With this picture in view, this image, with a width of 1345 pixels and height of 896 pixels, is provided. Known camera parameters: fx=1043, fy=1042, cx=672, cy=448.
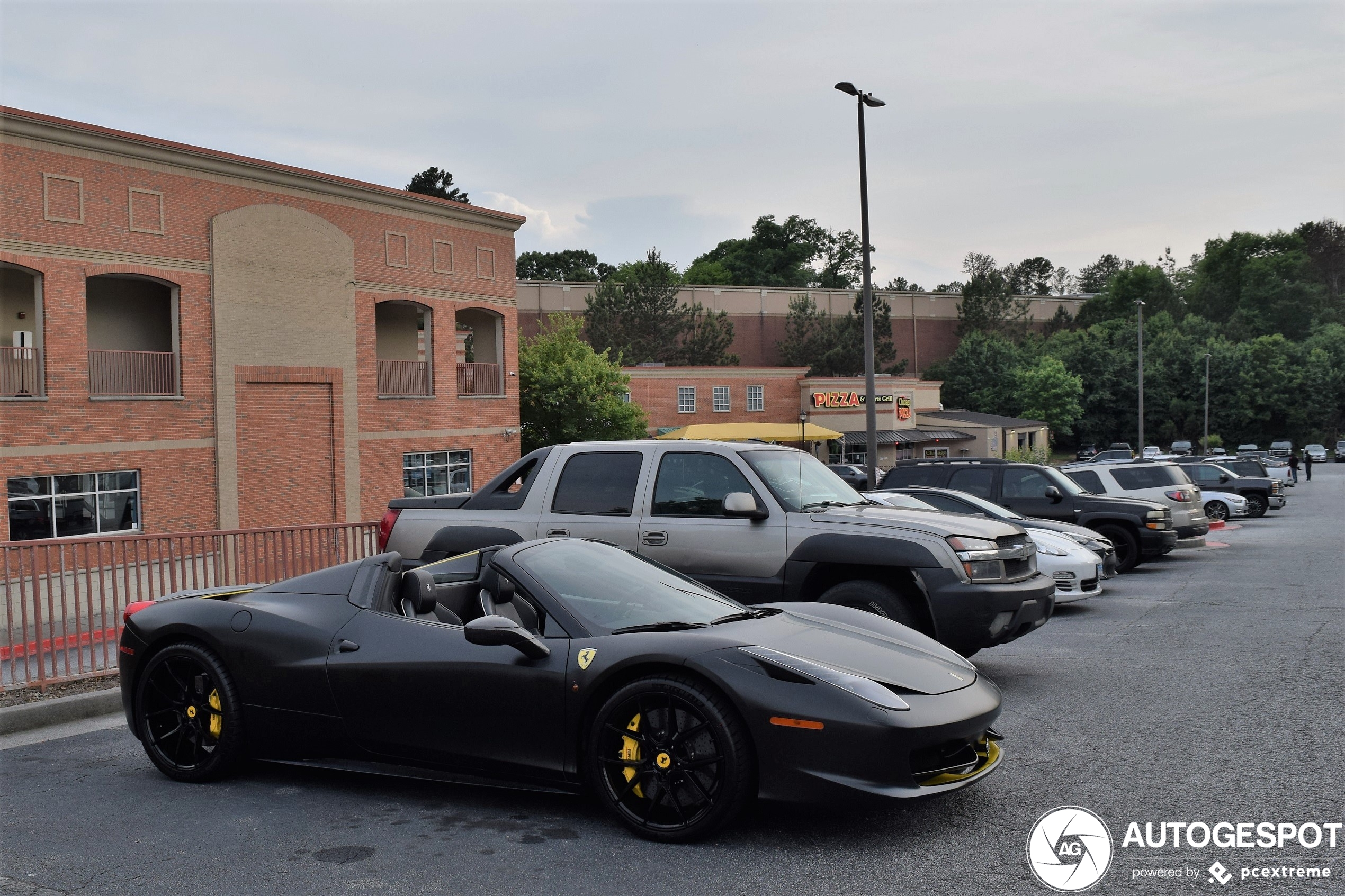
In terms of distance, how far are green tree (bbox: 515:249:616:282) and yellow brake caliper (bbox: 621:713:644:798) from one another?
102224mm

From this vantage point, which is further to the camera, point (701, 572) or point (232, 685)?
point (701, 572)

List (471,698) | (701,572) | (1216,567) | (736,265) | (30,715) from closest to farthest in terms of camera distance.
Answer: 1. (471,698)
2. (30,715)
3. (701,572)
4. (1216,567)
5. (736,265)

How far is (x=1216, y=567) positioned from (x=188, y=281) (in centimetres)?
2255

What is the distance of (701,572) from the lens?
25.2 ft

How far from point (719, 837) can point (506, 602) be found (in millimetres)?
1550

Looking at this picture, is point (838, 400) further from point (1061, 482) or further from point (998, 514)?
point (998, 514)

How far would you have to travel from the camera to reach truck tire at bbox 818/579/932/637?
7125mm

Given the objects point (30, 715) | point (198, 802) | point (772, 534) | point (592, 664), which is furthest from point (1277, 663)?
point (30, 715)

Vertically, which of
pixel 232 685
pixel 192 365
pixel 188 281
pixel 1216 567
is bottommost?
pixel 1216 567

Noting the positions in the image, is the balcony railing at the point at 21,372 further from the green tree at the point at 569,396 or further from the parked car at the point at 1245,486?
the parked car at the point at 1245,486

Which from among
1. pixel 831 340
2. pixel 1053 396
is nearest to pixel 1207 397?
pixel 1053 396

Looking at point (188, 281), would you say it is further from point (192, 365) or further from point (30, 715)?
point (30, 715)

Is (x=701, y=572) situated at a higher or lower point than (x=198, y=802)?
higher

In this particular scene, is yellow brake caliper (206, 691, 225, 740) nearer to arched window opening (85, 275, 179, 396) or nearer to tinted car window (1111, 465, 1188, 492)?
tinted car window (1111, 465, 1188, 492)
